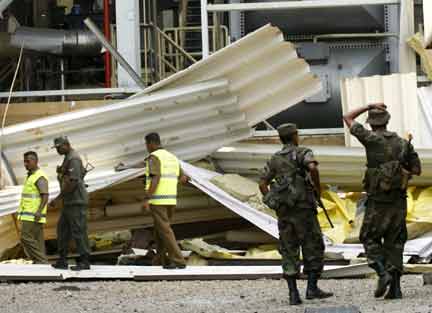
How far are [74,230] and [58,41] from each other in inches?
278

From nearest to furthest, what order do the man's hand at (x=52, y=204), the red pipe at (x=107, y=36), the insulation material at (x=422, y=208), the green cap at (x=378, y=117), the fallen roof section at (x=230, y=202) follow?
the green cap at (x=378, y=117)
the insulation material at (x=422, y=208)
the fallen roof section at (x=230, y=202)
the man's hand at (x=52, y=204)
the red pipe at (x=107, y=36)

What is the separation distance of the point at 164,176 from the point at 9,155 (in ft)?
8.49

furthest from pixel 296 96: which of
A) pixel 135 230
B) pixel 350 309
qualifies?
pixel 350 309

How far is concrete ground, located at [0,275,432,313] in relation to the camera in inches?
416

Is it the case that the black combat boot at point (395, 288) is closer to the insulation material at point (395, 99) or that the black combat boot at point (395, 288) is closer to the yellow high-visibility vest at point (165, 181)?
the yellow high-visibility vest at point (165, 181)

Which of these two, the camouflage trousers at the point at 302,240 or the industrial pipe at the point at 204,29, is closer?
the camouflage trousers at the point at 302,240

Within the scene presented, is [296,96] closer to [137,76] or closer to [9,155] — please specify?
[137,76]

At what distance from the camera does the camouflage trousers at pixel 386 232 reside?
10.5 meters

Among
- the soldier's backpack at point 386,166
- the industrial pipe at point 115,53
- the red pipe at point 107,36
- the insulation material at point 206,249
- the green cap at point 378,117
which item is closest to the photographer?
the soldier's backpack at point 386,166

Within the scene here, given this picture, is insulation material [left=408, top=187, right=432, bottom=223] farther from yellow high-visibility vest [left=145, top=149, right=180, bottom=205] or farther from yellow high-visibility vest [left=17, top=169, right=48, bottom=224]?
yellow high-visibility vest [left=17, top=169, right=48, bottom=224]

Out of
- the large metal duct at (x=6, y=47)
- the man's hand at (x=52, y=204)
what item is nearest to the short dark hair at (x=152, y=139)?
the man's hand at (x=52, y=204)

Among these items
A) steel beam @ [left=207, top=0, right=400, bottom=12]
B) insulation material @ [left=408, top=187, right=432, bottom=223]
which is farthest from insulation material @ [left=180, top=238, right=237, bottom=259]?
steel beam @ [left=207, top=0, right=400, bottom=12]

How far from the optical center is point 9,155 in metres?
15.5

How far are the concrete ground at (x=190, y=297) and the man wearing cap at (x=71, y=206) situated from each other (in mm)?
656
